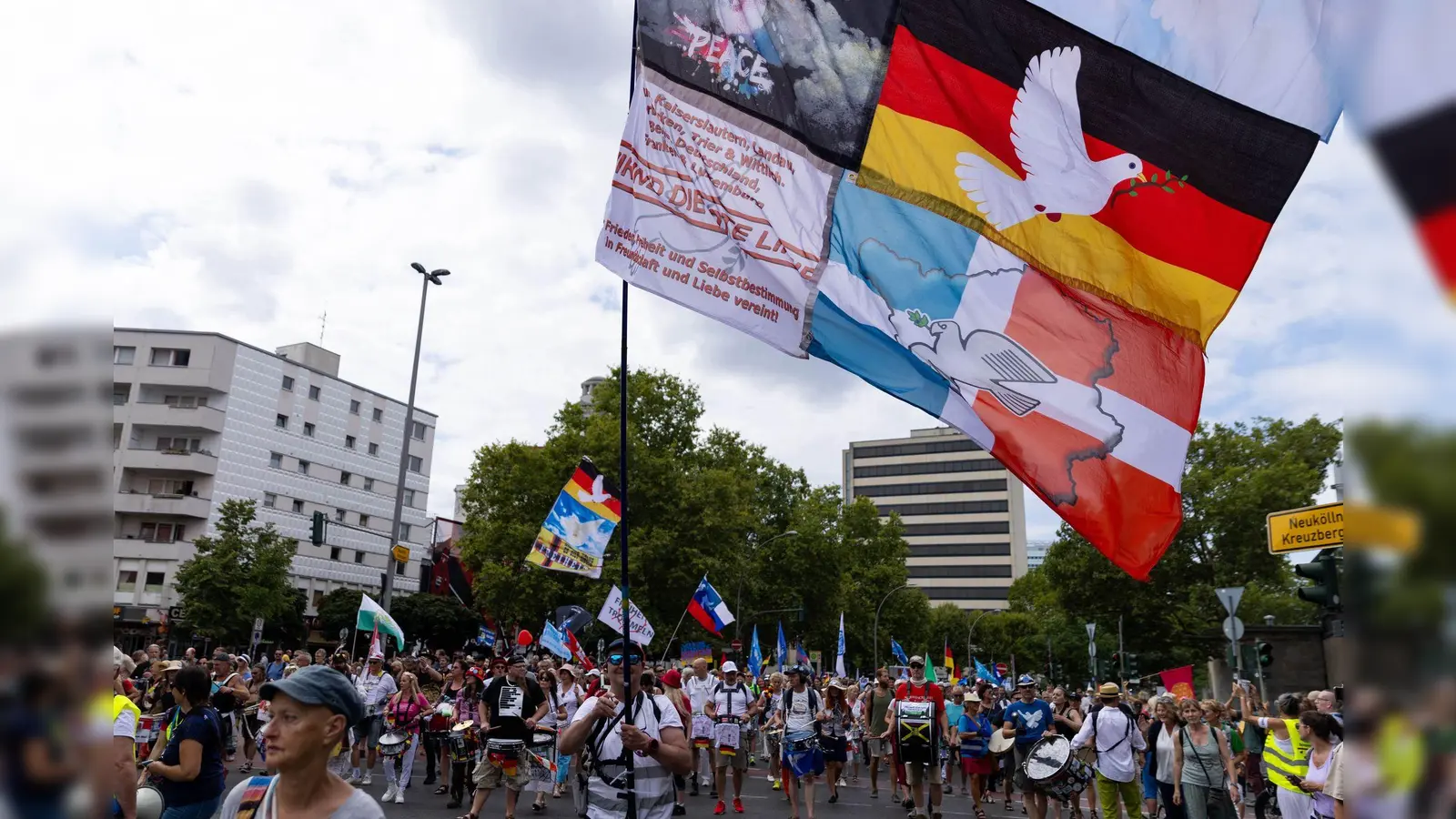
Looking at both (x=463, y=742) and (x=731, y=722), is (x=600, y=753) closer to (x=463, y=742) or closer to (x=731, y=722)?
(x=463, y=742)

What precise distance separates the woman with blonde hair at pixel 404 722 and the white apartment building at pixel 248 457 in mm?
33008

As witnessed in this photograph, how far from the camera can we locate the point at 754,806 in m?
15.4

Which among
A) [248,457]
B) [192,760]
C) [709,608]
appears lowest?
[192,760]

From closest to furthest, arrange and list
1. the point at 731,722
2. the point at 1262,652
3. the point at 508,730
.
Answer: the point at 508,730, the point at 731,722, the point at 1262,652

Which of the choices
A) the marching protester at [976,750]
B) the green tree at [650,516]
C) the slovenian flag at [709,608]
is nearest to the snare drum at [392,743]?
the marching protester at [976,750]

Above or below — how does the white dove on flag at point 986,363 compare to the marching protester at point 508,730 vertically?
above

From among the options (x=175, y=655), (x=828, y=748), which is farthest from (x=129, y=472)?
(x=828, y=748)

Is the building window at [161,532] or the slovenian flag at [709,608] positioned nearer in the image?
the slovenian flag at [709,608]

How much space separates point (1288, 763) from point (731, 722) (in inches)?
307

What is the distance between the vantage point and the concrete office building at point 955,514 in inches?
4643

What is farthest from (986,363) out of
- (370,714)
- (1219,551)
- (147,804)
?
(1219,551)

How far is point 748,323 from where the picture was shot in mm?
5859

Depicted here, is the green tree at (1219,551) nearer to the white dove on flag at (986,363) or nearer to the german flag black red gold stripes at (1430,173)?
the white dove on flag at (986,363)

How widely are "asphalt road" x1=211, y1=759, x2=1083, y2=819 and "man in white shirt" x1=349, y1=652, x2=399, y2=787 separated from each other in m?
0.34
